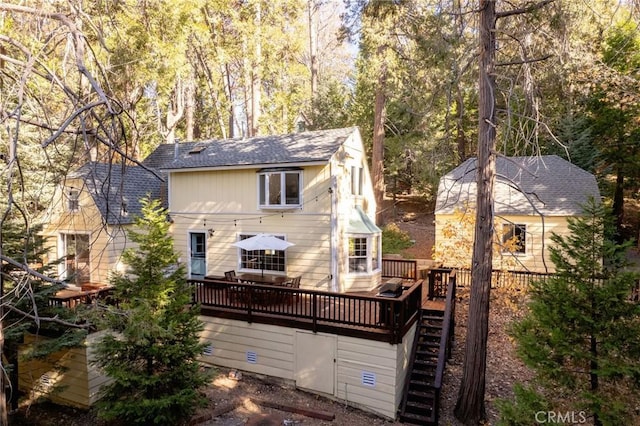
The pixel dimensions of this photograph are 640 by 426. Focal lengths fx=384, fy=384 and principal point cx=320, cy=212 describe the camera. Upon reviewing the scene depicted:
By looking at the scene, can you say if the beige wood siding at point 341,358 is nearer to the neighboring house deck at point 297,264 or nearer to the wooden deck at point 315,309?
the neighboring house deck at point 297,264

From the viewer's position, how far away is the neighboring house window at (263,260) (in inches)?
493

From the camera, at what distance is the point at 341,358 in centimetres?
885

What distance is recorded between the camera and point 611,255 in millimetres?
5082

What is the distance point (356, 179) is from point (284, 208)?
117 inches

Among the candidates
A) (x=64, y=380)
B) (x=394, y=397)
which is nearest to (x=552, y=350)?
(x=394, y=397)

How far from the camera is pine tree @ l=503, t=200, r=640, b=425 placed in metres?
4.71

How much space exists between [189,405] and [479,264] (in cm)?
626

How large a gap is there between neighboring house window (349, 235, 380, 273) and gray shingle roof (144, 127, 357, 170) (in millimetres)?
3003

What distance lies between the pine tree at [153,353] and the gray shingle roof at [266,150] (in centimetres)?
528

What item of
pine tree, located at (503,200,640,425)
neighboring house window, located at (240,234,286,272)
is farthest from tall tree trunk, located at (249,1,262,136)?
pine tree, located at (503,200,640,425)

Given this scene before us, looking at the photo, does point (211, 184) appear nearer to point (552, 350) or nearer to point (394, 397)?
point (394, 397)

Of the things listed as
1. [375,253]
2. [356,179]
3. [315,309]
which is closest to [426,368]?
[315,309]

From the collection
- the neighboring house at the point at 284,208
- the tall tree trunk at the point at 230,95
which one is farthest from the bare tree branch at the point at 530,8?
the tall tree trunk at the point at 230,95

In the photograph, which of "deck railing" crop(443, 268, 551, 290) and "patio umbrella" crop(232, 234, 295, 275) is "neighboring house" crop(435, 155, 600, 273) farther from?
"patio umbrella" crop(232, 234, 295, 275)
